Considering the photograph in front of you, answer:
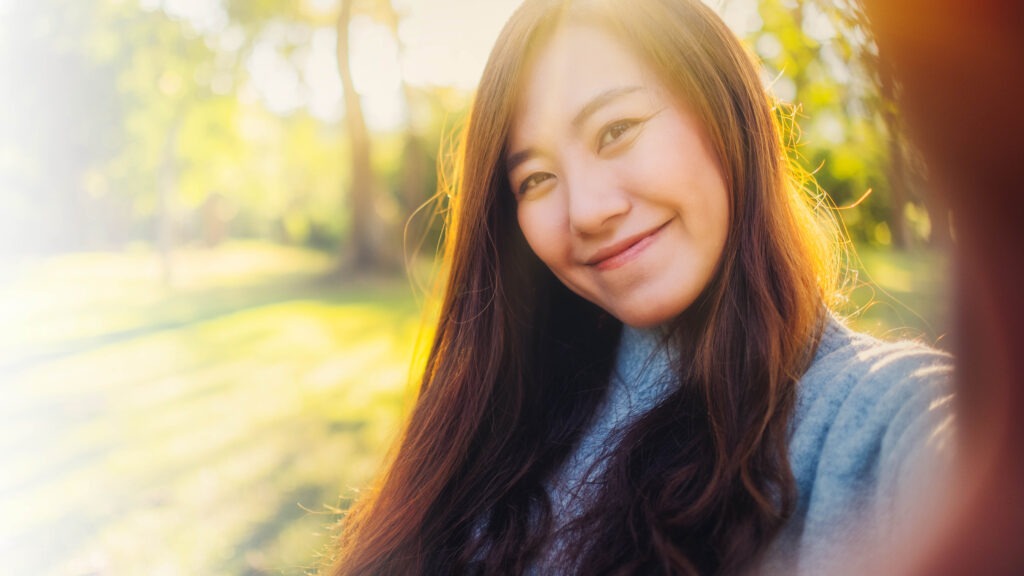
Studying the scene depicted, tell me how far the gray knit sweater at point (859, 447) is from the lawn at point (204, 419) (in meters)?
0.12

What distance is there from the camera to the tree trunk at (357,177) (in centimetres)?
1748

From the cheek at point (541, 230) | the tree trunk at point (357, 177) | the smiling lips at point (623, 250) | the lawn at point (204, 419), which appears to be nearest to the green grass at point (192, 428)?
the lawn at point (204, 419)

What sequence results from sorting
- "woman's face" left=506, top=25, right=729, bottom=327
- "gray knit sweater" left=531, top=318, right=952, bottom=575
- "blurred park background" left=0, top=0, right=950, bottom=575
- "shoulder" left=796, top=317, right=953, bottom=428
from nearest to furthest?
1. "gray knit sweater" left=531, top=318, right=952, bottom=575
2. "shoulder" left=796, top=317, right=953, bottom=428
3. "woman's face" left=506, top=25, right=729, bottom=327
4. "blurred park background" left=0, top=0, right=950, bottom=575

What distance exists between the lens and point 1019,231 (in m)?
0.78

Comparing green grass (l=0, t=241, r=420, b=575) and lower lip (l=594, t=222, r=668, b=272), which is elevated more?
lower lip (l=594, t=222, r=668, b=272)

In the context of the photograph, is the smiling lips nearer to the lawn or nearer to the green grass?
the lawn

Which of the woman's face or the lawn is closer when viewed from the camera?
the woman's face

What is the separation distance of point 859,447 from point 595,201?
0.69m

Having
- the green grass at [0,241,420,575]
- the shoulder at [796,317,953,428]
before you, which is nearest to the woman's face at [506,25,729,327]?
the shoulder at [796,317,953,428]

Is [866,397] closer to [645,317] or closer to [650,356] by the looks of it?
[645,317]

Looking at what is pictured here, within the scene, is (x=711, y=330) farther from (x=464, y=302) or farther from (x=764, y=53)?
(x=764, y=53)

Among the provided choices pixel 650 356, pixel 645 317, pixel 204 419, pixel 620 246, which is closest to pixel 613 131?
pixel 620 246

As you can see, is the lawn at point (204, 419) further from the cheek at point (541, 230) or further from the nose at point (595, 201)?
the cheek at point (541, 230)

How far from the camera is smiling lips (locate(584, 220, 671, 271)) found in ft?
5.10
